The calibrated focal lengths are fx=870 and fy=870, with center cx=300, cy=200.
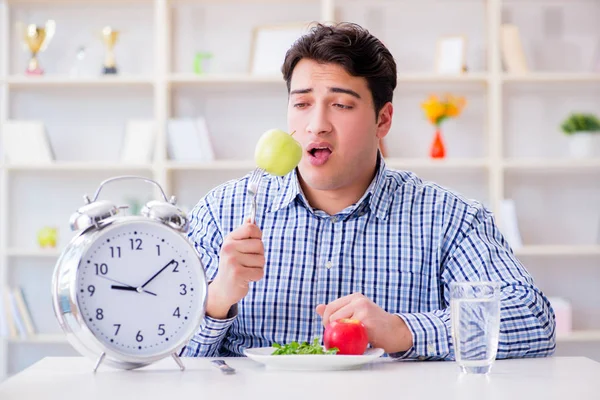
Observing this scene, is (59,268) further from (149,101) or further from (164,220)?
(149,101)

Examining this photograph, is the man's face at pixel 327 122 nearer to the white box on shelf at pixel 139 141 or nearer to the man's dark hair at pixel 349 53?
the man's dark hair at pixel 349 53

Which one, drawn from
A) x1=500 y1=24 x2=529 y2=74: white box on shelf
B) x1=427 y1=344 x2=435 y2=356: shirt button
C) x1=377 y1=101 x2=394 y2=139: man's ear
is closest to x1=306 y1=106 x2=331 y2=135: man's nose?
x1=377 y1=101 x2=394 y2=139: man's ear

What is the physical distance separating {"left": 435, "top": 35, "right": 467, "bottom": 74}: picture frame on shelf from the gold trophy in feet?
6.10

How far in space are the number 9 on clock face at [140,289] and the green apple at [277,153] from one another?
30cm

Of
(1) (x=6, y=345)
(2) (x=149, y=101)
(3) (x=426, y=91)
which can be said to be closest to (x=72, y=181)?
(2) (x=149, y=101)

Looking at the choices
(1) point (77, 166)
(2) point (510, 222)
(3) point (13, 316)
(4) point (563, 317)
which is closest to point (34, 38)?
(1) point (77, 166)

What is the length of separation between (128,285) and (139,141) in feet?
9.06

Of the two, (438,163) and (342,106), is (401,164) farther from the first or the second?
(342,106)

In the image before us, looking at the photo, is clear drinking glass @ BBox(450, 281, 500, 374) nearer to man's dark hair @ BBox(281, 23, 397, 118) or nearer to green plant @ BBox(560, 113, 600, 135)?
man's dark hair @ BBox(281, 23, 397, 118)

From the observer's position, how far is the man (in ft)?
6.49

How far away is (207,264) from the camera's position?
2018 mm

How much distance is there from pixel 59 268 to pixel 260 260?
35 cm

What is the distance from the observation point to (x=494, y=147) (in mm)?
4039

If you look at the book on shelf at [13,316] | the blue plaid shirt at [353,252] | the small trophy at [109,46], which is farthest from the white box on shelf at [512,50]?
the book on shelf at [13,316]
